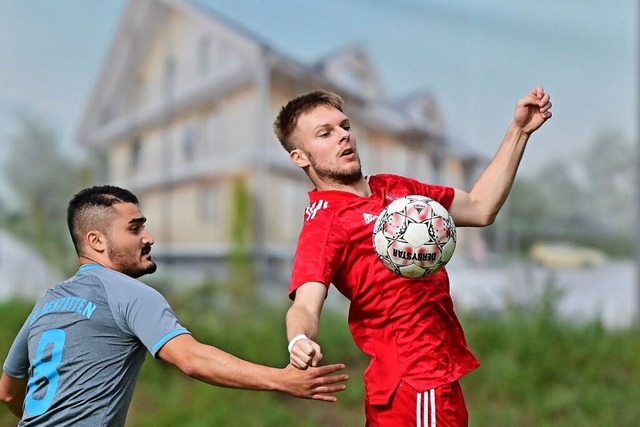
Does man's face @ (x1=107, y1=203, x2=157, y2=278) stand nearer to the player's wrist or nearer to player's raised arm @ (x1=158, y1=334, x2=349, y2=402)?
player's raised arm @ (x1=158, y1=334, x2=349, y2=402)

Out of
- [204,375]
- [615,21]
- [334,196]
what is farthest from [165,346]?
[615,21]

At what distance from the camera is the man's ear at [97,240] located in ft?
12.8

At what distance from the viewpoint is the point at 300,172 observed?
475 inches

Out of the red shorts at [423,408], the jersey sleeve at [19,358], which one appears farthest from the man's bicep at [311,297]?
the jersey sleeve at [19,358]

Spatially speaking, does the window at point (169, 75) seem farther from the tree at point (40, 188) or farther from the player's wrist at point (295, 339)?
the player's wrist at point (295, 339)

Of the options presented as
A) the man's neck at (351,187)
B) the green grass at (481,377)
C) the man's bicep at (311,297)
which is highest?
the man's neck at (351,187)

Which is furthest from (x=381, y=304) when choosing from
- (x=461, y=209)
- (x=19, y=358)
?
(x=19, y=358)

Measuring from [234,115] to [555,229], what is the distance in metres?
4.79

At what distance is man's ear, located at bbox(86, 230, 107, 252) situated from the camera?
12.8 feet

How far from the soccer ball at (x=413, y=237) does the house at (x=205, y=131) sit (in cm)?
785

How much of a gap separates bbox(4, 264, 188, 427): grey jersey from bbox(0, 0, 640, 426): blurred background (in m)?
6.29

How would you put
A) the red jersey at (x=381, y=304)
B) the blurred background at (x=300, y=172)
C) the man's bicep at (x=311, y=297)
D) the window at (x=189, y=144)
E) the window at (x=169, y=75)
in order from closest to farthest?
the man's bicep at (x=311, y=297)
the red jersey at (x=381, y=304)
the blurred background at (x=300, y=172)
the window at (x=189, y=144)
the window at (x=169, y=75)

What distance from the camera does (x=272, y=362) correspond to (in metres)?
10.8

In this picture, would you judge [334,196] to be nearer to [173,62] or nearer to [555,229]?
[173,62]
